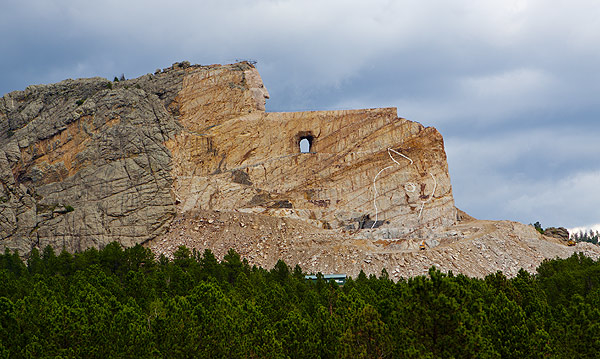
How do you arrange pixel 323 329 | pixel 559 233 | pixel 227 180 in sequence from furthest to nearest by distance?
1. pixel 559 233
2. pixel 227 180
3. pixel 323 329

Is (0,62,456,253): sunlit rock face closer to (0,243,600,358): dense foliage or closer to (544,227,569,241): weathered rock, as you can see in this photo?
(544,227,569,241): weathered rock

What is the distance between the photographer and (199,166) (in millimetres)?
118312

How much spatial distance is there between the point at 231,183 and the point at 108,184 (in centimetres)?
1796

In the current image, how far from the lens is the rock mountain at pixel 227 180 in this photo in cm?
10558

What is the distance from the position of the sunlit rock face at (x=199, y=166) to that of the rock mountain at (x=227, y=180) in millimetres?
167

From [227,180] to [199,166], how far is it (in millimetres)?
5837

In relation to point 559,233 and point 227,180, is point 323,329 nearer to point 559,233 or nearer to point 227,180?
point 227,180

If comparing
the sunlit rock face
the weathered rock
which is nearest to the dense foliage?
the sunlit rock face

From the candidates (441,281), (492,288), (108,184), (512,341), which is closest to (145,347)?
(441,281)

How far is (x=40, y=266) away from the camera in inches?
3374

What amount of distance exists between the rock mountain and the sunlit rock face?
17cm

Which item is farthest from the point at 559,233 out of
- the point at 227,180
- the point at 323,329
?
the point at 323,329

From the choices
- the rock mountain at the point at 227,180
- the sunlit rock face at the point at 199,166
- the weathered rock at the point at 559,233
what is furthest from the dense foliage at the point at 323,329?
the weathered rock at the point at 559,233

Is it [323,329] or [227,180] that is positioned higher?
[227,180]
